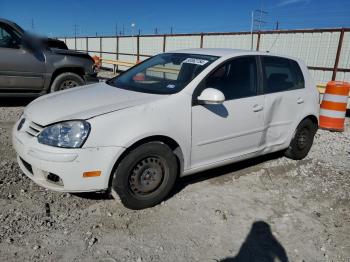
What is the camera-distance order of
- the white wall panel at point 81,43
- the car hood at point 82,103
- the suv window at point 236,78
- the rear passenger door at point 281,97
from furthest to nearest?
the white wall panel at point 81,43 < the rear passenger door at point 281,97 < the suv window at point 236,78 < the car hood at point 82,103

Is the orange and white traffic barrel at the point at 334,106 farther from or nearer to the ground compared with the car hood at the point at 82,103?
nearer to the ground

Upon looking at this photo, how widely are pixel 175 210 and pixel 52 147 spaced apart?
4.57ft

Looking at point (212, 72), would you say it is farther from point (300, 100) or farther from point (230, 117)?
point (300, 100)

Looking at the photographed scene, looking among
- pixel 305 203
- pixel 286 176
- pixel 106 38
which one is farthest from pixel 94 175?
pixel 106 38

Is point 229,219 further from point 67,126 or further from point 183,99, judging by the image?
point 67,126

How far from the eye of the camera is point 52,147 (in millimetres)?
3109

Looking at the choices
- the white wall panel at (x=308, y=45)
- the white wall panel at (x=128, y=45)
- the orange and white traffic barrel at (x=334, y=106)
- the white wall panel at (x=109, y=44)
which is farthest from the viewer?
the white wall panel at (x=109, y=44)

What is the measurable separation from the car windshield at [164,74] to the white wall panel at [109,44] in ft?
65.7

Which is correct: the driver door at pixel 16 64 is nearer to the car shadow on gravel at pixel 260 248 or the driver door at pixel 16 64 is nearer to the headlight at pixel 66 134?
the headlight at pixel 66 134

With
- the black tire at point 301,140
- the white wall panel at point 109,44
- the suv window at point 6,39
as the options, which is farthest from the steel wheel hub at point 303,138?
the white wall panel at point 109,44

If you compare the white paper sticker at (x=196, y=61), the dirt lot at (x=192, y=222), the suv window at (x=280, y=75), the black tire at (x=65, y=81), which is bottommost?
the dirt lot at (x=192, y=222)

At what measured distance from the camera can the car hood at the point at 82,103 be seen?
327cm

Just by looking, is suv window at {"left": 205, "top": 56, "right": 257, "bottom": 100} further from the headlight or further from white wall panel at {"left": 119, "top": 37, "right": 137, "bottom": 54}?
white wall panel at {"left": 119, "top": 37, "right": 137, "bottom": 54}

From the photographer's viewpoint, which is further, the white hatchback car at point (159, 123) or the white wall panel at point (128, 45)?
the white wall panel at point (128, 45)
